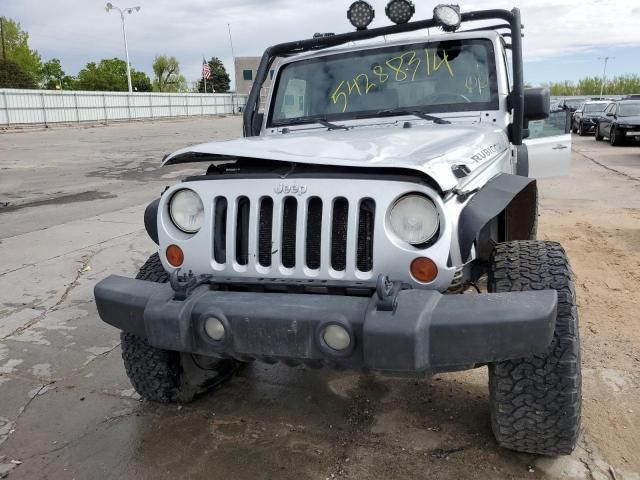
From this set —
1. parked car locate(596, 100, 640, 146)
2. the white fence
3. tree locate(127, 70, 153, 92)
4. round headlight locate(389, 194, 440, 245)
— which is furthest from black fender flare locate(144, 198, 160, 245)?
tree locate(127, 70, 153, 92)

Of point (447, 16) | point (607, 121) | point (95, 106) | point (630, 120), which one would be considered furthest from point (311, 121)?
point (95, 106)

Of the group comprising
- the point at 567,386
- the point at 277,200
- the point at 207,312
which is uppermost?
the point at 277,200

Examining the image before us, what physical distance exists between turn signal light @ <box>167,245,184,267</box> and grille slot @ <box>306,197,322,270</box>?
1.93ft

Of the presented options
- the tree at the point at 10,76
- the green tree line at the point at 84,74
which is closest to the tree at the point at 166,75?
the green tree line at the point at 84,74

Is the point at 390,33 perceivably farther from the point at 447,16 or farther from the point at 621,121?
the point at 621,121

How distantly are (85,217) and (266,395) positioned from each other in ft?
19.9

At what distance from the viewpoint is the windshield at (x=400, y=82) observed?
137 inches

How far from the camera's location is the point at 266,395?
3146 mm

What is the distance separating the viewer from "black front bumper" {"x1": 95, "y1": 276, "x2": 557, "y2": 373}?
6.24 feet

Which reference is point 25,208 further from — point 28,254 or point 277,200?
point 277,200

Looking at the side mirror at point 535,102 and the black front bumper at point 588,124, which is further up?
the side mirror at point 535,102

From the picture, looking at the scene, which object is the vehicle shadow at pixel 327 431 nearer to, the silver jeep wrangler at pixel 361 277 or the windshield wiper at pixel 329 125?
the silver jeep wrangler at pixel 361 277

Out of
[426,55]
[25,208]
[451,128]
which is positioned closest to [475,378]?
[451,128]

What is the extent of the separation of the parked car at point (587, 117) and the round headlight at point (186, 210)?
23009 mm
